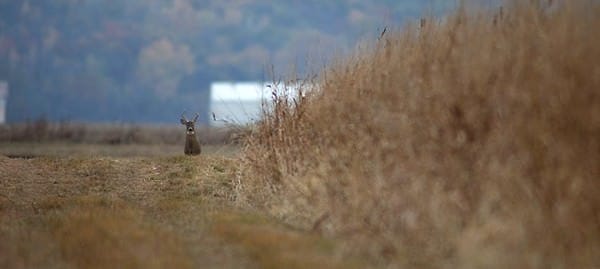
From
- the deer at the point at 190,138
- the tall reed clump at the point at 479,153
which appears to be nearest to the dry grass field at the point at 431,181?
the tall reed clump at the point at 479,153

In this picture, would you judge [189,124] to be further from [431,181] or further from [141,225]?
[431,181]

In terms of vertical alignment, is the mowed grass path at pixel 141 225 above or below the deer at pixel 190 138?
below

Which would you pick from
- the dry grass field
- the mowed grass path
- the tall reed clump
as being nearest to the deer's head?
the mowed grass path

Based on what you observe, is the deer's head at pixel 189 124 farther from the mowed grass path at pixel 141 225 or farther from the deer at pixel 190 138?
the mowed grass path at pixel 141 225

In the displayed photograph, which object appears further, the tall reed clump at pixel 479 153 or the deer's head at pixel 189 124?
the deer's head at pixel 189 124

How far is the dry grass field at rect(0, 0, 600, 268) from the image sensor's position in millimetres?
5324

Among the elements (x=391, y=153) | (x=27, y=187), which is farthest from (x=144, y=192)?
(x=391, y=153)

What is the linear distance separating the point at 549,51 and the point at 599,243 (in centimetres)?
133

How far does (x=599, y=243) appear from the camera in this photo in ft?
17.4

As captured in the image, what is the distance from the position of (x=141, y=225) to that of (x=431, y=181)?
246 centimetres

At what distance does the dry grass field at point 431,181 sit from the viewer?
210 inches

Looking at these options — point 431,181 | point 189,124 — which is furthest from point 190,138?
point 431,181

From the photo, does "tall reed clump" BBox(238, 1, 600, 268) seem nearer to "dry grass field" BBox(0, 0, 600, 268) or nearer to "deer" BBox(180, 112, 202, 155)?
"dry grass field" BBox(0, 0, 600, 268)

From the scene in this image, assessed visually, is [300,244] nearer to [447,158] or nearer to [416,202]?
[416,202]
